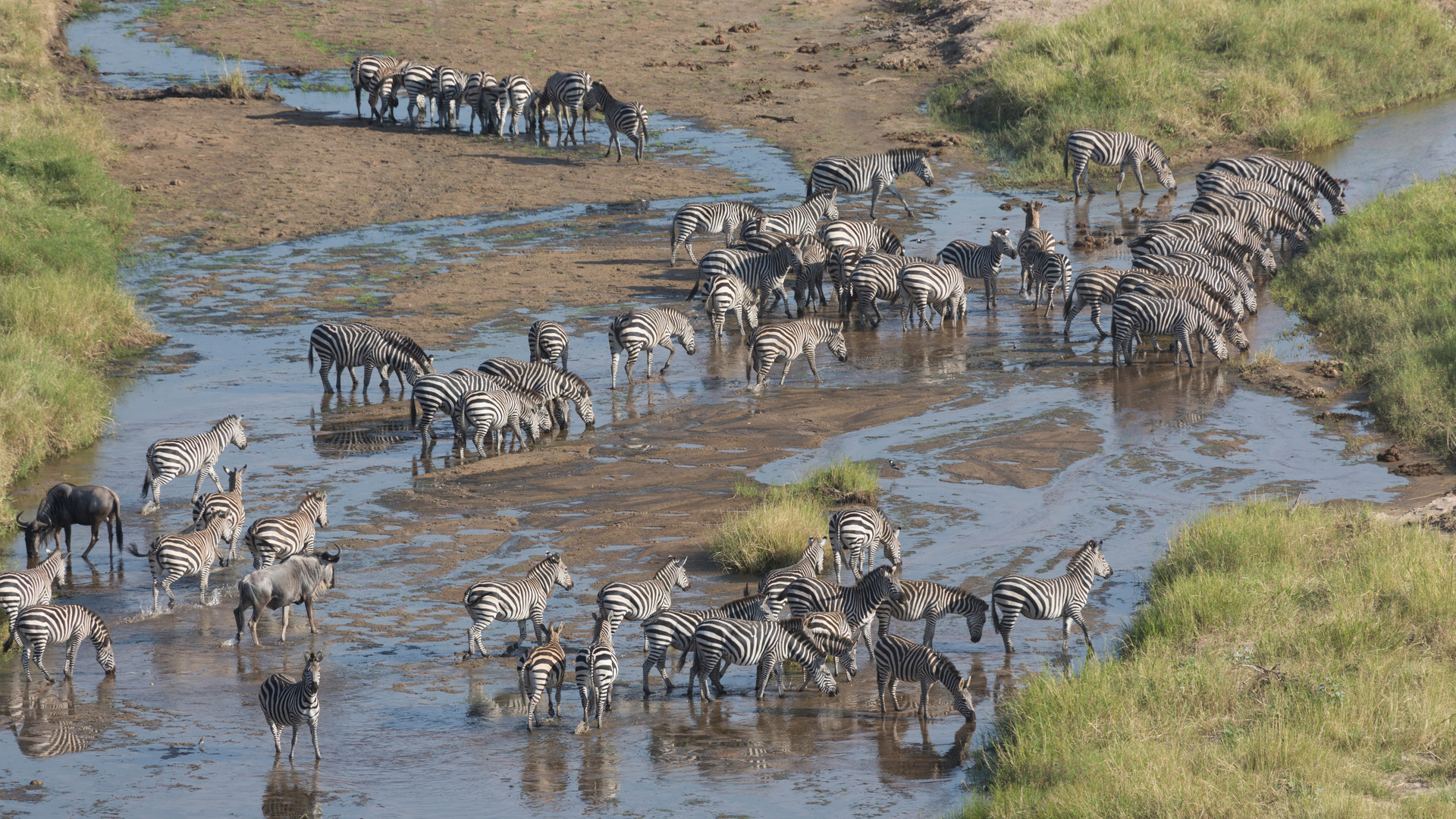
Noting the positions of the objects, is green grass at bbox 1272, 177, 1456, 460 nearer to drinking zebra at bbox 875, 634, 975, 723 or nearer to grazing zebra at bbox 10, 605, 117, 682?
drinking zebra at bbox 875, 634, 975, 723

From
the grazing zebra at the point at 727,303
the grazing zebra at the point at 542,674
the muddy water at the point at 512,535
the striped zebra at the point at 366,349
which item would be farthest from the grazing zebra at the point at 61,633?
the grazing zebra at the point at 727,303

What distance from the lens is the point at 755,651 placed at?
35.5 ft

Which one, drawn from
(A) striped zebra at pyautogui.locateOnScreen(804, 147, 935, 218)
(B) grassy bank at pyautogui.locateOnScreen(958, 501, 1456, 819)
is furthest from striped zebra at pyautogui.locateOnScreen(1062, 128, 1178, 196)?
(B) grassy bank at pyautogui.locateOnScreen(958, 501, 1456, 819)

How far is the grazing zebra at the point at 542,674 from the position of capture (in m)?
10.5

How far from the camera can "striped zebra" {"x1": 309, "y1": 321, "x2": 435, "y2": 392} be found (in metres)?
19.0

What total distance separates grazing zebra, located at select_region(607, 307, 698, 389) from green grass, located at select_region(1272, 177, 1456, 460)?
849cm

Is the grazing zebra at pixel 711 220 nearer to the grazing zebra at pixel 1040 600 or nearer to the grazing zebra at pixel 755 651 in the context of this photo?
the grazing zebra at pixel 1040 600

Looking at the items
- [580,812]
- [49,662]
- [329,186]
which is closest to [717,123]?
[329,186]

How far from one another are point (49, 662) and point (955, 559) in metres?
7.82

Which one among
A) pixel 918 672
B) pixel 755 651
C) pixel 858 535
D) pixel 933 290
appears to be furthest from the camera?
pixel 933 290

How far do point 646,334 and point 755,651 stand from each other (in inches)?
357

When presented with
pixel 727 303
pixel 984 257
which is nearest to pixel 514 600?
pixel 727 303

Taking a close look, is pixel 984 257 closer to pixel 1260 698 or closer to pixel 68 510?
pixel 1260 698

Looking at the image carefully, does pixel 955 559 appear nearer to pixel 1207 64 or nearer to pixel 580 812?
pixel 580 812
